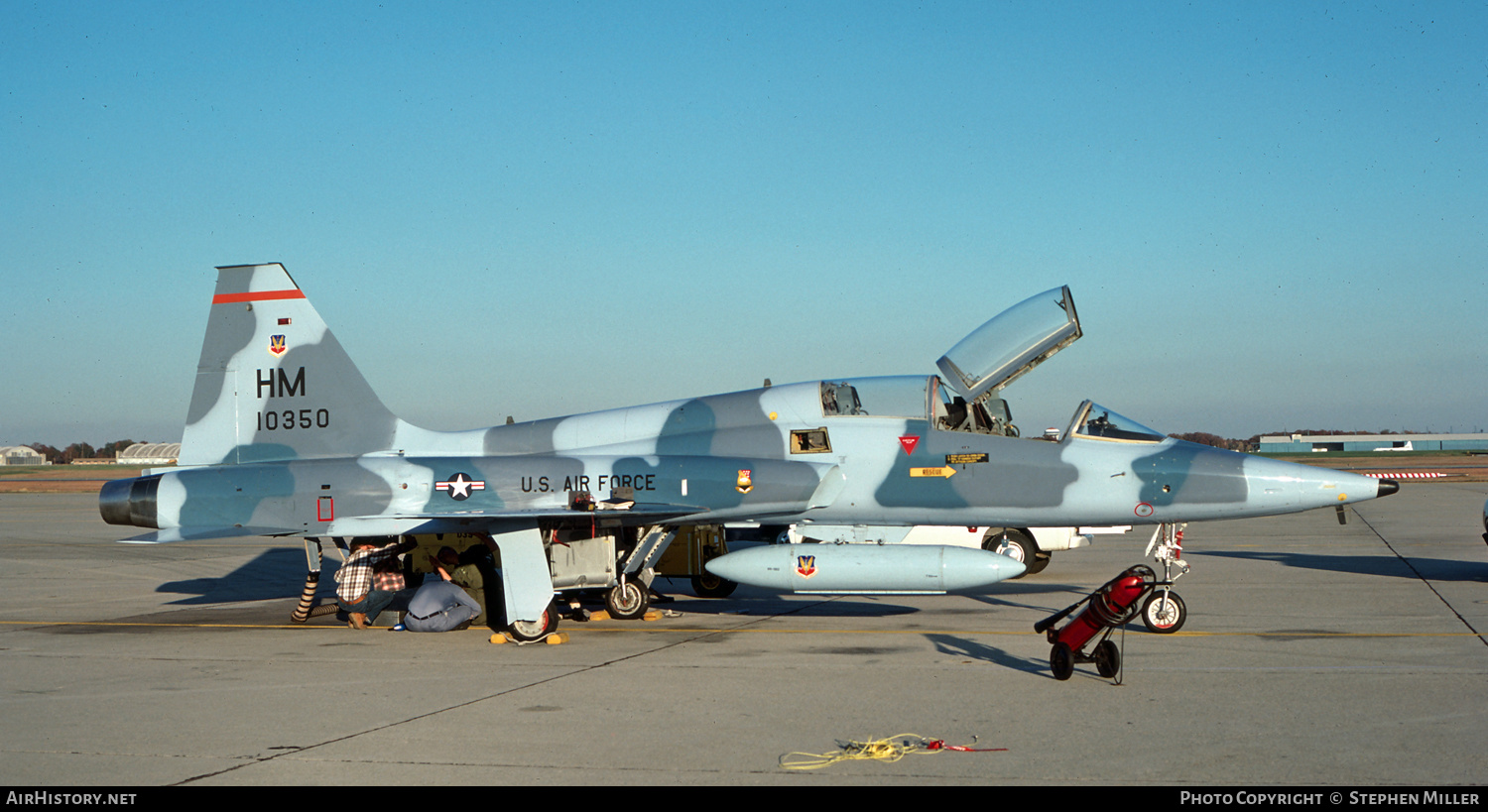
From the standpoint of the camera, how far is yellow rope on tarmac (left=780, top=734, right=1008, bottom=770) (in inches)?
248

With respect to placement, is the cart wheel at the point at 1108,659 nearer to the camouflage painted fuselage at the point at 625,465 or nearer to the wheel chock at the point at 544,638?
the camouflage painted fuselage at the point at 625,465

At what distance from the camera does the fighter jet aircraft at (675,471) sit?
11320mm

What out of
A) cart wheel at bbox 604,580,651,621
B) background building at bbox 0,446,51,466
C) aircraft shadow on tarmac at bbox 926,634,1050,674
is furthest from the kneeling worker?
background building at bbox 0,446,51,466

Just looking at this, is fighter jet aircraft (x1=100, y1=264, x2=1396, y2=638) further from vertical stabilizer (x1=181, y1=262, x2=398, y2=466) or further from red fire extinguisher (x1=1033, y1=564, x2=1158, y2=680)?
red fire extinguisher (x1=1033, y1=564, x2=1158, y2=680)

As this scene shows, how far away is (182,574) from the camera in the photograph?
19.3 metres

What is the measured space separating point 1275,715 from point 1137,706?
2.87 feet

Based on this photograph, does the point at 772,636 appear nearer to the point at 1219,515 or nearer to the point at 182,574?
the point at 1219,515

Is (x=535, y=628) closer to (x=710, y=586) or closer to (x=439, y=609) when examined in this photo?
(x=439, y=609)

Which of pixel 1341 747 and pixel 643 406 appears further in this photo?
pixel 643 406

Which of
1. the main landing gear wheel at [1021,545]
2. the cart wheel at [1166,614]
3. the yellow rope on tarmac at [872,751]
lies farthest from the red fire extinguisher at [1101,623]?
the main landing gear wheel at [1021,545]

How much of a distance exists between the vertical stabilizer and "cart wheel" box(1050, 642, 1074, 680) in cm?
859

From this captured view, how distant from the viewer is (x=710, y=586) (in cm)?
1566

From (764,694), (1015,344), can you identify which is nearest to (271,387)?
(764,694)
